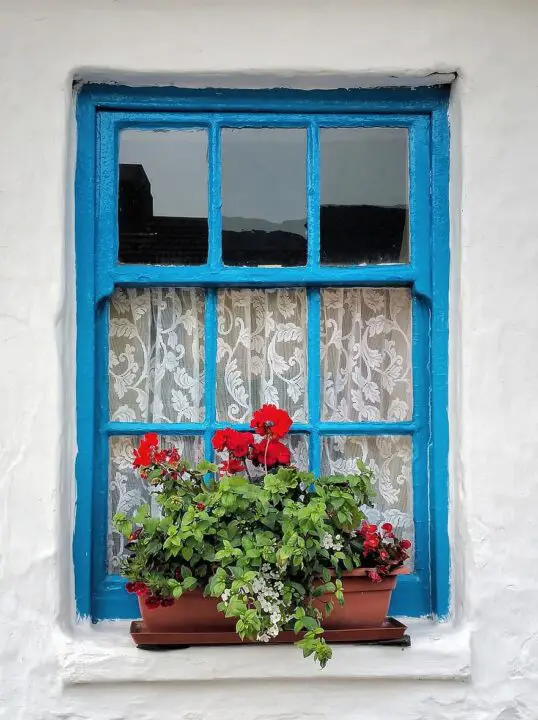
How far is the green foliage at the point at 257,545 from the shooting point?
215 cm

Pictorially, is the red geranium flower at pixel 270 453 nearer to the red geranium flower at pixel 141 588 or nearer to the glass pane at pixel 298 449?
the glass pane at pixel 298 449

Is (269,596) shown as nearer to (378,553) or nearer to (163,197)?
(378,553)

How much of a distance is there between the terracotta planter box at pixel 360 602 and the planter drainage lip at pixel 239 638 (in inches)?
0.8

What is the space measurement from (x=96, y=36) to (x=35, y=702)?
6.22ft

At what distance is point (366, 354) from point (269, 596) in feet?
2.75

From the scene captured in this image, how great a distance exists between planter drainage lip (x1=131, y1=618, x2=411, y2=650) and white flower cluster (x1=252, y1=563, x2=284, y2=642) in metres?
0.12

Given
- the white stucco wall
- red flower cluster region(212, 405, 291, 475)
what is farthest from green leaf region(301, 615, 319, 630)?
red flower cluster region(212, 405, 291, 475)

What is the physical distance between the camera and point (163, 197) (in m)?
2.65

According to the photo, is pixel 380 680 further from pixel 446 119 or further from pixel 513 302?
pixel 446 119

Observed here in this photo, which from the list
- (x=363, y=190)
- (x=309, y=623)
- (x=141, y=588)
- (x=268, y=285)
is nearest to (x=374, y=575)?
(x=309, y=623)

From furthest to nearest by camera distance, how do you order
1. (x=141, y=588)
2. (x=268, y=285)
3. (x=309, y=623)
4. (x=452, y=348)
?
(x=268, y=285)
(x=452, y=348)
(x=141, y=588)
(x=309, y=623)

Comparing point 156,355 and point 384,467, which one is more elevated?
point 156,355

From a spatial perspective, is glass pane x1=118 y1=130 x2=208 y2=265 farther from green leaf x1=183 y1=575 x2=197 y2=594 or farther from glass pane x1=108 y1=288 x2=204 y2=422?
green leaf x1=183 y1=575 x2=197 y2=594

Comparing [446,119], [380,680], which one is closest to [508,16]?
[446,119]
